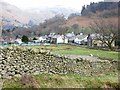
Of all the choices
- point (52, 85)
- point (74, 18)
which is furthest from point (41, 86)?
point (74, 18)

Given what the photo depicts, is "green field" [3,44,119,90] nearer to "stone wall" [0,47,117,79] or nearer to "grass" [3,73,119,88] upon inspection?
"grass" [3,73,119,88]

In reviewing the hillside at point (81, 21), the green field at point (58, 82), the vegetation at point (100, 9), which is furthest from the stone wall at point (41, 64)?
the hillside at point (81, 21)

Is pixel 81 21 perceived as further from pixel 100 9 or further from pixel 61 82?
pixel 61 82

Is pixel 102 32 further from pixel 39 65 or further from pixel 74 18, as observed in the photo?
pixel 74 18

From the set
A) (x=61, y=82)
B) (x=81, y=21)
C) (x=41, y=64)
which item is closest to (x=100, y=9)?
(x=81, y=21)

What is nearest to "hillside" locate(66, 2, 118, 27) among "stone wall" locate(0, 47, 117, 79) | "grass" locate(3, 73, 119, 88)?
"stone wall" locate(0, 47, 117, 79)

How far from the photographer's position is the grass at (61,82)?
13.2 meters

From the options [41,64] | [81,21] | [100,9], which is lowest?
[41,64]

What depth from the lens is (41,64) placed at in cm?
1686

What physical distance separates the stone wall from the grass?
26.9 inches

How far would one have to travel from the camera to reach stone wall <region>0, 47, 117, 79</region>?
48.5 ft

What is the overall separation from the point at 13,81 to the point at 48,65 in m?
4.17

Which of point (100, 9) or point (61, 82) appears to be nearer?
point (61, 82)

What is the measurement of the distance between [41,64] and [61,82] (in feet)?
8.88
